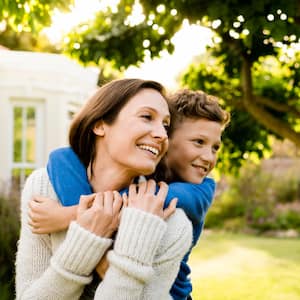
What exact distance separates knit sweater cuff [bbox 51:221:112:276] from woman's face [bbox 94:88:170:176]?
283 mm

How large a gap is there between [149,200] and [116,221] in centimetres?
13

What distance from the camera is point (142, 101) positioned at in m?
2.37

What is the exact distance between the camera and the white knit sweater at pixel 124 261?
2.12 m

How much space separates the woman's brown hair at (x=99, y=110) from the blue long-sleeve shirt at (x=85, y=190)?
5 centimetres

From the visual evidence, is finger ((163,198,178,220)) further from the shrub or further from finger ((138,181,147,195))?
the shrub

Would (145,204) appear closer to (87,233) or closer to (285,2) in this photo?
(87,233)

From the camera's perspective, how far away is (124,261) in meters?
2.12

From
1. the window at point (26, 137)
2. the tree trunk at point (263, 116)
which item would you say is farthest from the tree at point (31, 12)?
the window at point (26, 137)

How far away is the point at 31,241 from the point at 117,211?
1.10ft

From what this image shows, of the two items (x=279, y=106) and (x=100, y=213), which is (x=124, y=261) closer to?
(x=100, y=213)

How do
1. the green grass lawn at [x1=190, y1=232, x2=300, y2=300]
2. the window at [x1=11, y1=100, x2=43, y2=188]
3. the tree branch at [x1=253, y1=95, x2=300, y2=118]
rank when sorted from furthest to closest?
the window at [x1=11, y1=100, x2=43, y2=188] → the green grass lawn at [x1=190, y1=232, x2=300, y2=300] → the tree branch at [x1=253, y1=95, x2=300, y2=118]

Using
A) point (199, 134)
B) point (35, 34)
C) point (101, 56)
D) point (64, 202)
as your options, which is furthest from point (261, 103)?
point (64, 202)

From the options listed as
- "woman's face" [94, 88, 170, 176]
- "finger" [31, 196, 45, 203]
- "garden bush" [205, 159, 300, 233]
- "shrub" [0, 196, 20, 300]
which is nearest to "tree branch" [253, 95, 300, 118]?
"shrub" [0, 196, 20, 300]

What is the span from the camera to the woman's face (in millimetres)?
2309
